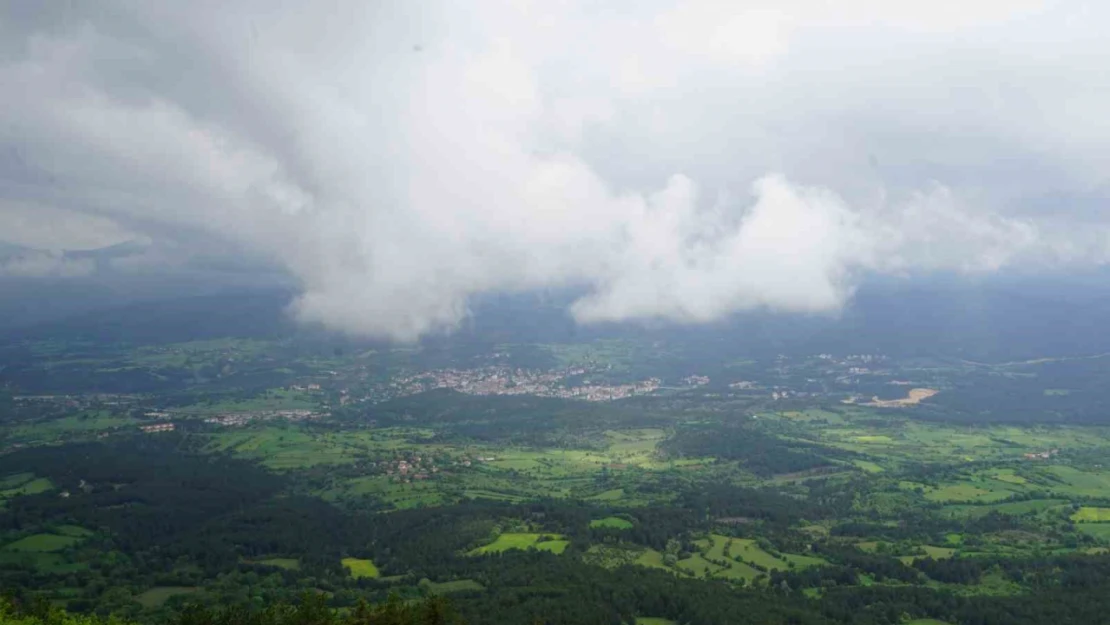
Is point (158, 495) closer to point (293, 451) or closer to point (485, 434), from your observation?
point (293, 451)

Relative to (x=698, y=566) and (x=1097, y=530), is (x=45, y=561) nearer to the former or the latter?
(x=698, y=566)

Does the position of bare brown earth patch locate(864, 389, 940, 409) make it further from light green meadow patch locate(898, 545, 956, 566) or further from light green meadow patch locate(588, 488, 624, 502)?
light green meadow patch locate(898, 545, 956, 566)

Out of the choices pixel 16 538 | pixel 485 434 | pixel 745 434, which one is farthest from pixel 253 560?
pixel 745 434

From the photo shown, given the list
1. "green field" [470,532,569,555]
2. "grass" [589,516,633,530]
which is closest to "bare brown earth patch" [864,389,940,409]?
"grass" [589,516,633,530]

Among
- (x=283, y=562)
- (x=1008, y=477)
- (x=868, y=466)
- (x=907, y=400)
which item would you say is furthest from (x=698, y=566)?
(x=907, y=400)

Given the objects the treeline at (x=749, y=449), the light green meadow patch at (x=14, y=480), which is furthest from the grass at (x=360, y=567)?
the treeline at (x=749, y=449)

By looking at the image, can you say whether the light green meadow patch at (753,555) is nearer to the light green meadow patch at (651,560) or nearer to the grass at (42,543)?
the light green meadow patch at (651,560)
